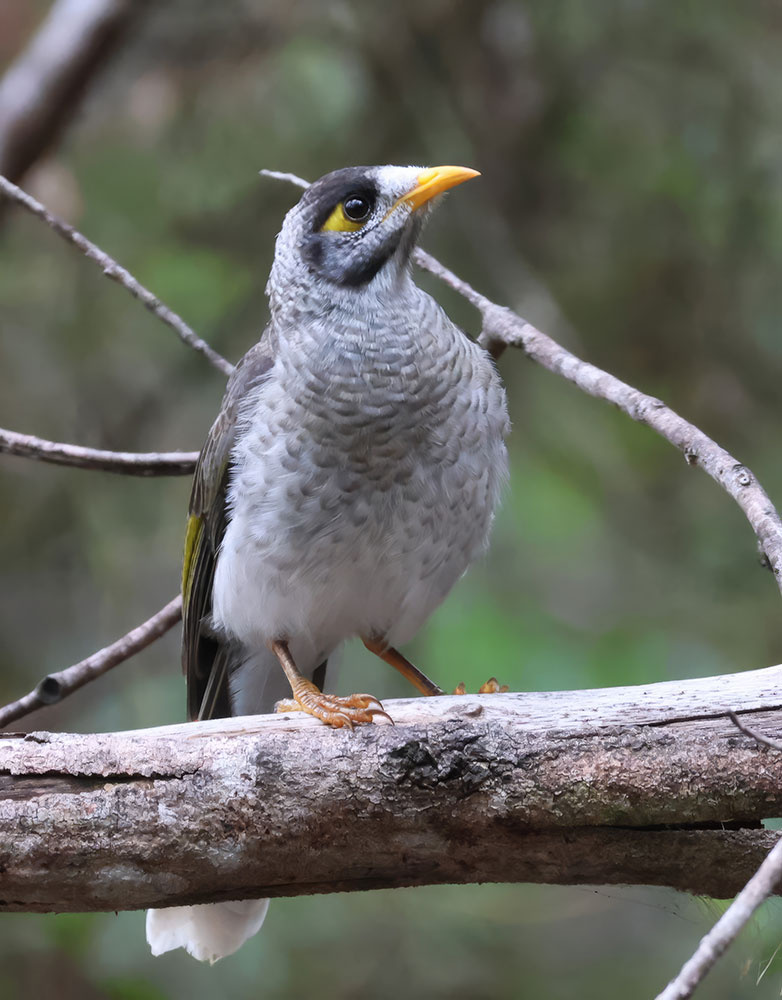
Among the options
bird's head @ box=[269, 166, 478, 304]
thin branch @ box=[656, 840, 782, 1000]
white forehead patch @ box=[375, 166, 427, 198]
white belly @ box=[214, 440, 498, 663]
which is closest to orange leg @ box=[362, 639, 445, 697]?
white belly @ box=[214, 440, 498, 663]

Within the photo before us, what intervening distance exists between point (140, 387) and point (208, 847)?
3.49 metres

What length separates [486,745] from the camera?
2.32 metres

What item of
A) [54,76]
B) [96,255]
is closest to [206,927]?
[96,255]

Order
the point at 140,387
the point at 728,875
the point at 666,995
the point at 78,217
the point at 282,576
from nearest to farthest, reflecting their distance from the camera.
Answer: the point at 666,995, the point at 728,875, the point at 282,576, the point at 78,217, the point at 140,387

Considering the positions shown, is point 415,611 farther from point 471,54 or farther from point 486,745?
point 471,54

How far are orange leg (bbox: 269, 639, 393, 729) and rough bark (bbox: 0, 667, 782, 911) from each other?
0.24 m

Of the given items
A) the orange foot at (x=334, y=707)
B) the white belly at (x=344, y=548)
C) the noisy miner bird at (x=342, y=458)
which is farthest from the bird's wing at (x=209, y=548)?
the orange foot at (x=334, y=707)

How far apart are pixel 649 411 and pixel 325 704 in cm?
108

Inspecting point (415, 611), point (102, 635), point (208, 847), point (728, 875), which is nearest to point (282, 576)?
point (415, 611)

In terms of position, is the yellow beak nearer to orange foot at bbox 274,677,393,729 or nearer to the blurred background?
the blurred background

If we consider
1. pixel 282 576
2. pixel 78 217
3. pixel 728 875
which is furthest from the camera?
pixel 78 217

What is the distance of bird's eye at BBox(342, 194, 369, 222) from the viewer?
3.46m

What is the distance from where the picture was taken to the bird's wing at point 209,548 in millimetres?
3520

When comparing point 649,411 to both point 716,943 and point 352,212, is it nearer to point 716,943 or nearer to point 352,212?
Answer: point 352,212
